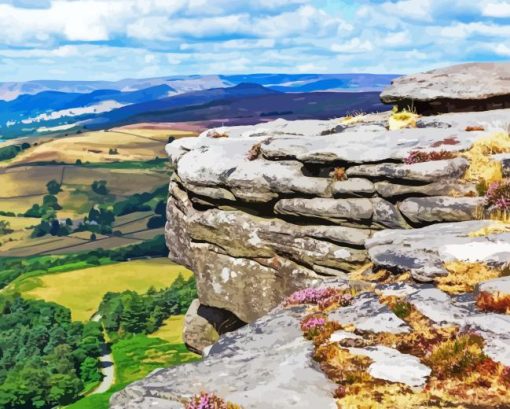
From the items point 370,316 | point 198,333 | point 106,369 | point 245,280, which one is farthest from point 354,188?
point 106,369

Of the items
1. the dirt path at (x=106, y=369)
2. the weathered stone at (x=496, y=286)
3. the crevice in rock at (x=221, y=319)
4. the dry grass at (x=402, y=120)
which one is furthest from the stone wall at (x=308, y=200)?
the dirt path at (x=106, y=369)

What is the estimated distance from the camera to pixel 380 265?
1650cm

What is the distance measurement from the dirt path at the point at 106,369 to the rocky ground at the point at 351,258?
130 m

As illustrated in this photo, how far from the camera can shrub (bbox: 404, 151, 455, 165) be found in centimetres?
2133

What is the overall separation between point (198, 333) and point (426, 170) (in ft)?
47.7

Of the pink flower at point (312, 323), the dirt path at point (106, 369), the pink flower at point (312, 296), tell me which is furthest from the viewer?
the dirt path at point (106, 369)

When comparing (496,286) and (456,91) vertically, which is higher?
(456,91)

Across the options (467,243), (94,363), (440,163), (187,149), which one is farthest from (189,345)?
(94,363)

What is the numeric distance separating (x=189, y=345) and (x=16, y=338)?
553ft

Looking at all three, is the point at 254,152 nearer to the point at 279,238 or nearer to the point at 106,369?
the point at 279,238

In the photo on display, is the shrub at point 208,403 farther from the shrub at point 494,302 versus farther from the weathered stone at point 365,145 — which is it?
the weathered stone at point 365,145

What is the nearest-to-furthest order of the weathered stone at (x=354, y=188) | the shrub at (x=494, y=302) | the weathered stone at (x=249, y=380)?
the weathered stone at (x=249, y=380) → the shrub at (x=494, y=302) → the weathered stone at (x=354, y=188)

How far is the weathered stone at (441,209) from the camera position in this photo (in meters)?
19.4

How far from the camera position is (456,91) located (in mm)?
29188
